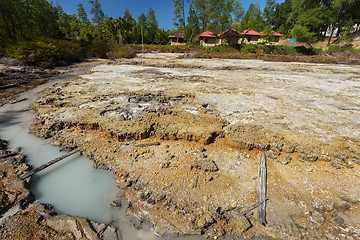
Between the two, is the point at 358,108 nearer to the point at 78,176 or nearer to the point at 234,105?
the point at 234,105

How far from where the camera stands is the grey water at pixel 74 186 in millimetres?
2519

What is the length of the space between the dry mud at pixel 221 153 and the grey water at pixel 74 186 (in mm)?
227

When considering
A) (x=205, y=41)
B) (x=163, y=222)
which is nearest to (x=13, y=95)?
(x=163, y=222)

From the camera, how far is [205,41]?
3559 cm

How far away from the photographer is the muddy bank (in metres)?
2.18

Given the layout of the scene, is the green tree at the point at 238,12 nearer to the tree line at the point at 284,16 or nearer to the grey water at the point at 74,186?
the tree line at the point at 284,16

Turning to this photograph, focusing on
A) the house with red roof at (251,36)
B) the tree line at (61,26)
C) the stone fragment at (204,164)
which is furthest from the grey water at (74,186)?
the house with red roof at (251,36)

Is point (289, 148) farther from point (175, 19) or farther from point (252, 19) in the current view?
point (252, 19)

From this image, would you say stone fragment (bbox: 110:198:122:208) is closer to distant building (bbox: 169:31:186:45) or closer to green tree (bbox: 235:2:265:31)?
distant building (bbox: 169:31:186:45)

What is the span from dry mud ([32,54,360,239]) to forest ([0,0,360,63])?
1452cm

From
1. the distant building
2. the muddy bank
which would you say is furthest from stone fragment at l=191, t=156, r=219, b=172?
the distant building

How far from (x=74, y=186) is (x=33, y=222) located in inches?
32.7

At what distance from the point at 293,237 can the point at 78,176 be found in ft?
12.9

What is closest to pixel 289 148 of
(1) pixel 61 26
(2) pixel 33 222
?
(2) pixel 33 222
